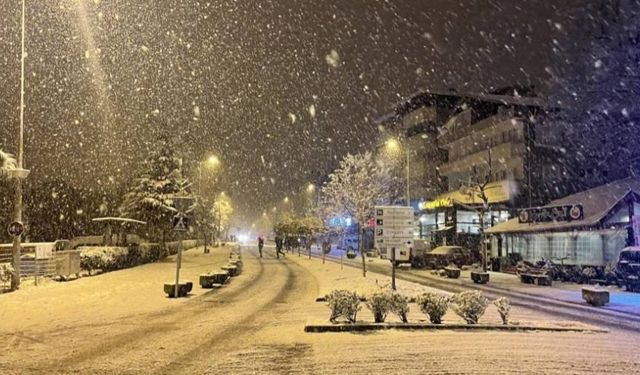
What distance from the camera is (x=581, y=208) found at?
29.5 m

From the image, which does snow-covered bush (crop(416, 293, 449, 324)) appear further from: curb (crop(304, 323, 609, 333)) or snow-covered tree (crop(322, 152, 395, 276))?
snow-covered tree (crop(322, 152, 395, 276))

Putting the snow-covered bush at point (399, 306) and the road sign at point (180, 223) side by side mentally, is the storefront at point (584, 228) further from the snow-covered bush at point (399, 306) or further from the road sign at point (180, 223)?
the road sign at point (180, 223)

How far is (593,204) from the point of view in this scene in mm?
30609

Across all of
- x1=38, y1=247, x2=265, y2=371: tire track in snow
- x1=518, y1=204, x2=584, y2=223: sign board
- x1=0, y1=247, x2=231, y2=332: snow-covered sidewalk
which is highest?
x1=518, y1=204, x2=584, y2=223: sign board

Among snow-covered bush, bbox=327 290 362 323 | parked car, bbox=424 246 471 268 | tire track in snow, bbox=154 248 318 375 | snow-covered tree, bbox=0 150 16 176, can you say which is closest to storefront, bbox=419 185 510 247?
parked car, bbox=424 246 471 268

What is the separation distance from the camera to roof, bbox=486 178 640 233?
2832 cm

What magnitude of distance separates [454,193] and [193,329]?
166ft

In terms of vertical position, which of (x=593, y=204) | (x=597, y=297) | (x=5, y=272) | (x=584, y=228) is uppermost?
(x=593, y=204)

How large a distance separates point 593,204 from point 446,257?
448 inches

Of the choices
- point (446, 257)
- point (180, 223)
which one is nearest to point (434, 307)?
point (180, 223)

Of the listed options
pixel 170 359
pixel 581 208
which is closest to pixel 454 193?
pixel 581 208

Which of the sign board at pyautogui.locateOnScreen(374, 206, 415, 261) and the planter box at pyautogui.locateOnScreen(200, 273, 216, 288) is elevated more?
the sign board at pyautogui.locateOnScreen(374, 206, 415, 261)

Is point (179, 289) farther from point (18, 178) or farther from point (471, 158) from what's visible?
point (471, 158)

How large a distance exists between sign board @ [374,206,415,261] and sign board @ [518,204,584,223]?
1487 cm
